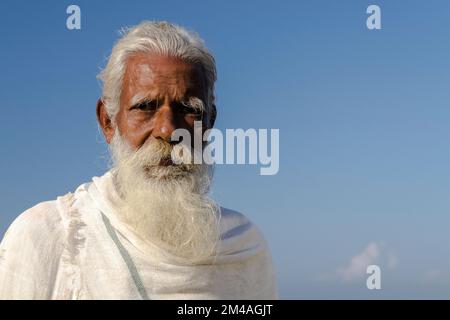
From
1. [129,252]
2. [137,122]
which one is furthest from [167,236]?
[137,122]

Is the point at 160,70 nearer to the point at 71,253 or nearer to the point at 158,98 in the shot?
the point at 158,98

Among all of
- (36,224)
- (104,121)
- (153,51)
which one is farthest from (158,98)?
(36,224)

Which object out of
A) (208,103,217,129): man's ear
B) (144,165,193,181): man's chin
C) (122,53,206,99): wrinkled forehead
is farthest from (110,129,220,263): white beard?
(208,103,217,129): man's ear

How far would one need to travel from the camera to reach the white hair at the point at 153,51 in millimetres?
3967

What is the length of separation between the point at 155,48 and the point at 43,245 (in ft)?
4.17

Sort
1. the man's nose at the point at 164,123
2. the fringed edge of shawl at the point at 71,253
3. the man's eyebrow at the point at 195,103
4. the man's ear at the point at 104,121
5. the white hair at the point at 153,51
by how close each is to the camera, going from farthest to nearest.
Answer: the man's ear at the point at 104,121 < the white hair at the point at 153,51 < the man's eyebrow at the point at 195,103 < the man's nose at the point at 164,123 < the fringed edge of shawl at the point at 71,253

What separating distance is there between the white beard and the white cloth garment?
0.24ft

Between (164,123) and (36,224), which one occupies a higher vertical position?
(164,123)

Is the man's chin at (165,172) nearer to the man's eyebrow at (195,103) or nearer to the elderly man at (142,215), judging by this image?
the elderly man at (142,215)

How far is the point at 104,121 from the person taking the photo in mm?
4211

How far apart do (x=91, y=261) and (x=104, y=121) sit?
943 millimetres

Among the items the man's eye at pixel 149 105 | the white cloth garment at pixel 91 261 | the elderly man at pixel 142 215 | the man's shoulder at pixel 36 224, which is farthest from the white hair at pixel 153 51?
the man's shoulder at pixel 36 224
